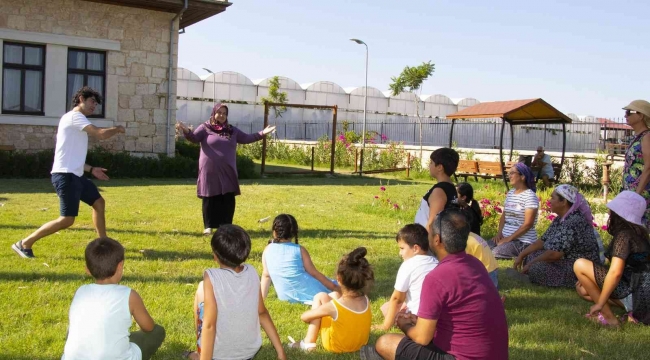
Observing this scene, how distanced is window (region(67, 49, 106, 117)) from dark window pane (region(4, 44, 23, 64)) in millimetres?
1190

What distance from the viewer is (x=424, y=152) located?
87.5 feet

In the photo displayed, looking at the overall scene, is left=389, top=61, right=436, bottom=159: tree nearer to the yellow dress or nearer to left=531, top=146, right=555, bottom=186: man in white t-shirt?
left=531, top=146, right=555, bottom=186: man in white t-shirt

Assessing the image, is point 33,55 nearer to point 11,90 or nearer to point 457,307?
point 11,90

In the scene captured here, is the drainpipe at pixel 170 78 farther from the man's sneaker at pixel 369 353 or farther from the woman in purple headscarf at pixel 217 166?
the man's sneaker at pixel 369 353

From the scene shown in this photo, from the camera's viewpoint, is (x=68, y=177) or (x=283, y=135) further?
(x=283, y=135)

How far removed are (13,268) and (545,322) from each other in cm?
496

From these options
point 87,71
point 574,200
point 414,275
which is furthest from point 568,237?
point 87,71

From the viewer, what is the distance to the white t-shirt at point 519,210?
8.12m

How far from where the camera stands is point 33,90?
18.2m

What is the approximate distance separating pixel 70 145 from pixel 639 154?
226 inches

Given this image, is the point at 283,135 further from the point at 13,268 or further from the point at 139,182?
the point at 13,268

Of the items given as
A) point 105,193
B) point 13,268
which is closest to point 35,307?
point 13,268

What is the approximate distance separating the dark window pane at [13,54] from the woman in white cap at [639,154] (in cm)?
1576

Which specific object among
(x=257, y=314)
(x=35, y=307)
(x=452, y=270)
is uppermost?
(x=452, y=270)
